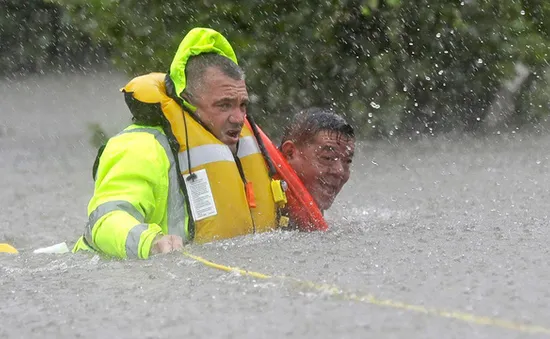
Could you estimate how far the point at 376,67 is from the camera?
11.2 meters

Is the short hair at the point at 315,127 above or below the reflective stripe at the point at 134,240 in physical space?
above

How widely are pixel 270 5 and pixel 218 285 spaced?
6.51m

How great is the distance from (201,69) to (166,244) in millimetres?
1232

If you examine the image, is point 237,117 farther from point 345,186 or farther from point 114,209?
point 345,186

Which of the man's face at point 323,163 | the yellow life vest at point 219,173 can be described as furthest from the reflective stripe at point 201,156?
the man's face at point 323,163

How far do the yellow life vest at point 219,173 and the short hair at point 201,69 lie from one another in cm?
15

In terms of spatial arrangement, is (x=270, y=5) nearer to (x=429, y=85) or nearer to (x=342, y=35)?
(x=342, y=35)

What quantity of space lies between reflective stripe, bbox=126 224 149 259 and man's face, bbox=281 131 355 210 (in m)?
1.34

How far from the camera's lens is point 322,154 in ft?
21.7

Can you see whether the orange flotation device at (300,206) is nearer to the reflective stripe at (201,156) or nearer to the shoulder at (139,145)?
the reflective stripe at (201,156)

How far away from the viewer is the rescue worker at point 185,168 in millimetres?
5754

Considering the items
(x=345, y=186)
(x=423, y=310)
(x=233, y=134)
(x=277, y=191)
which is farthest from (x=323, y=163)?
(x=345, y=186)

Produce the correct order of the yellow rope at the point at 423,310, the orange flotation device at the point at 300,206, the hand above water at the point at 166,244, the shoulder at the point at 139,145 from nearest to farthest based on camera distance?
the yellow rope at the point at 423,310
the hand above water at the point at 166,244
the shoulder at the point at 139,145
the orange flotation device at the point at 300,206

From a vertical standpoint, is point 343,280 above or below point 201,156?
below
